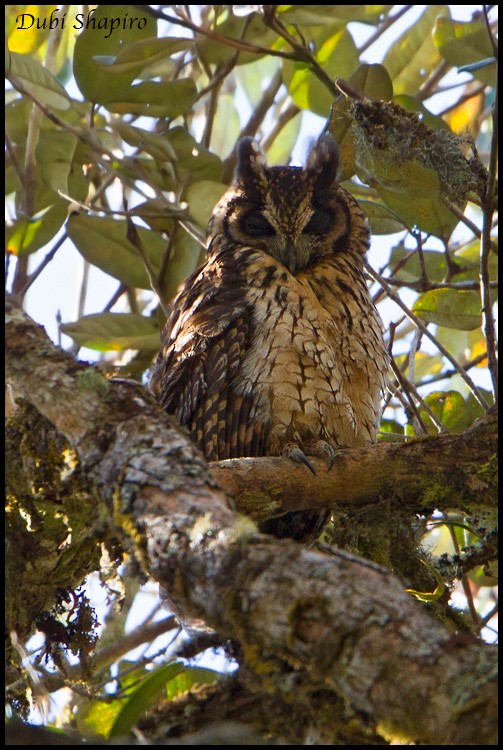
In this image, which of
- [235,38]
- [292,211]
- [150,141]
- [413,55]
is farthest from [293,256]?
[413,55]

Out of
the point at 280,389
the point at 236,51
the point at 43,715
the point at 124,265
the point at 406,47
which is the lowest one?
the point at 43,715

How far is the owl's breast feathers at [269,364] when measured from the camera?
2.88m

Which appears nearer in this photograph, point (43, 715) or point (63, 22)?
A: point (43, 715)

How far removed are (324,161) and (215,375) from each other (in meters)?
1.06

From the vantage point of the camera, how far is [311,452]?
8.82ft

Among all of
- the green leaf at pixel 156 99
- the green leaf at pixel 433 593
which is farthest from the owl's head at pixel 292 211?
the green leaf at pixel 433 593

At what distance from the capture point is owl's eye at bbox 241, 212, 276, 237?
11.3ft

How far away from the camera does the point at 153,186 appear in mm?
3588

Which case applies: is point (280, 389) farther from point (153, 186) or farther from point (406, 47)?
point (406, 47)

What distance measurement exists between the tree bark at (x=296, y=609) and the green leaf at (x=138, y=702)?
715mm

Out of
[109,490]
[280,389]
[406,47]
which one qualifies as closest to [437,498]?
[280,389]

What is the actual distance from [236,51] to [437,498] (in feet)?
8.12

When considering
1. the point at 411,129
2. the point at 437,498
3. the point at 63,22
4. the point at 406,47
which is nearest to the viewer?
the point at 437,498

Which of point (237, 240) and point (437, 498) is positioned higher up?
point (237, 240)
